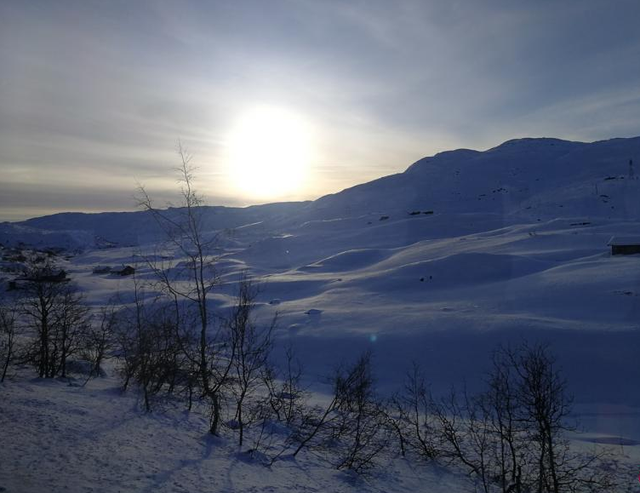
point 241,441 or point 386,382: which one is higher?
point 241,441

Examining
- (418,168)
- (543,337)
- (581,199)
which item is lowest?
(543,337)

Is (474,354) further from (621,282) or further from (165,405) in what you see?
(165,405)

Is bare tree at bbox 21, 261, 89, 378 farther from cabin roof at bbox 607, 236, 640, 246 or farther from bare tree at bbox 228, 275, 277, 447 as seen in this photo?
cabin roof at bbox 607, 236, 640, 246

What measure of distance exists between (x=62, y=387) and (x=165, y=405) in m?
2.77

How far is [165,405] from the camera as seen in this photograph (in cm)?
1194

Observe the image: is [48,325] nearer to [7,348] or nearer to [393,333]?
[7,348]

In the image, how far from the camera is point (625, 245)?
31.1 meters

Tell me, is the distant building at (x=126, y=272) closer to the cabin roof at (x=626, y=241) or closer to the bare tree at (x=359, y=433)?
the bare tree at (x=359, y=433)

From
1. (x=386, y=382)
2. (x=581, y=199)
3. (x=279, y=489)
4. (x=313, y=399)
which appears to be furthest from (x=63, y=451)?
(x=581, y=199)

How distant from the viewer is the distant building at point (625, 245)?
30.7 m

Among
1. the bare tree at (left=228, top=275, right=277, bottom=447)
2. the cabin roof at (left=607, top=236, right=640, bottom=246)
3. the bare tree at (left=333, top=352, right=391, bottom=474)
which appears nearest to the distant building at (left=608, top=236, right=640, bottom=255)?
the cabin roof at (left=607, top=236, right=640, bottom=246)

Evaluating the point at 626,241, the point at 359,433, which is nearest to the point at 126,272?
the point at 359,433

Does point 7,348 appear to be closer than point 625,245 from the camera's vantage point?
Yes

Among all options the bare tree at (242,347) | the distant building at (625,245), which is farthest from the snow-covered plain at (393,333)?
the bare tree at (242,347)
